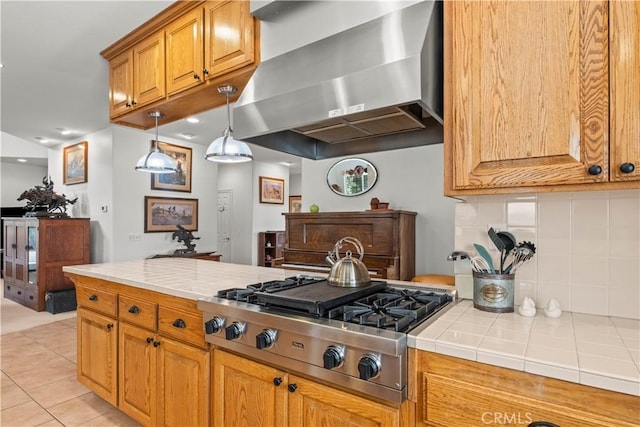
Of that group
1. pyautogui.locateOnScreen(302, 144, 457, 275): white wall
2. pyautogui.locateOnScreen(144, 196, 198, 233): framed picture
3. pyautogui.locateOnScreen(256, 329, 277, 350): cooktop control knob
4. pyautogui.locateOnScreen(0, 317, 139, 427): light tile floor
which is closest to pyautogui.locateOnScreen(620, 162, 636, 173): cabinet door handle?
pyautogui.locateOnScreen(256, 329, 277, 350): cooktop control knob

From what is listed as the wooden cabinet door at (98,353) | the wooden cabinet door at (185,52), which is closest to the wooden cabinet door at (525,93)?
the wooden cabinet door at (185,52)

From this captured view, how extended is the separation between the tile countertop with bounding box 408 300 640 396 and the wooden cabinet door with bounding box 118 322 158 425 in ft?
4.73

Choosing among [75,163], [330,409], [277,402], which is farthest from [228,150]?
[75,163]

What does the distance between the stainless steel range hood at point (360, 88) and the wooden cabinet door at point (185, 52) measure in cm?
54

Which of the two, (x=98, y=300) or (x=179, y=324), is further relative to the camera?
(x=98, y=300)

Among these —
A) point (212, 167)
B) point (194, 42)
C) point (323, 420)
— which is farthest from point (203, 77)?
point (212, 167)

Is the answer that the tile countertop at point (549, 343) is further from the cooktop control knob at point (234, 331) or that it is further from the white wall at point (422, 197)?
the white wall at point (422, 197)

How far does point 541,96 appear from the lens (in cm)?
114

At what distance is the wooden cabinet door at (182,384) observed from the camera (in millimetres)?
1545

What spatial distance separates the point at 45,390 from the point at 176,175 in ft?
12.1

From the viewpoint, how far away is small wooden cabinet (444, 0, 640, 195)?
1.02 meters

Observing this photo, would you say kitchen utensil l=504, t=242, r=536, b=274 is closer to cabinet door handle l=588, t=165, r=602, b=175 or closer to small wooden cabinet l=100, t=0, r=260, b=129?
cabinet door handle l=588, t=165, r=602, b=175

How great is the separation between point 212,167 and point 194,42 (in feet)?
14.1

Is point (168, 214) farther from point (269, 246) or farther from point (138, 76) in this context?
point (138, 76)
